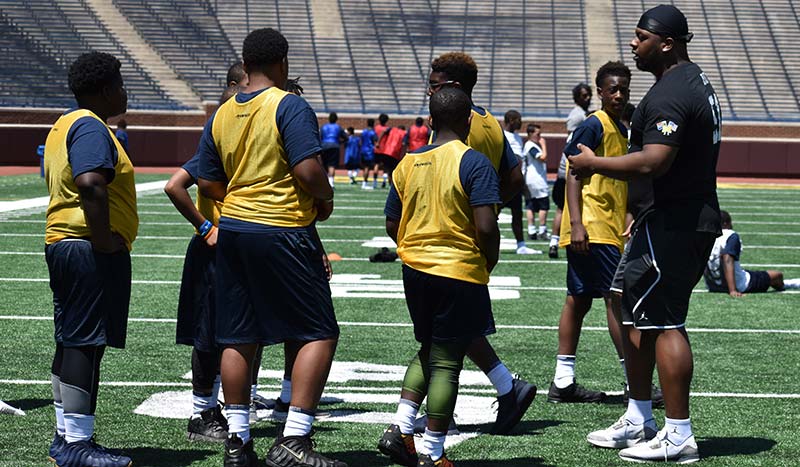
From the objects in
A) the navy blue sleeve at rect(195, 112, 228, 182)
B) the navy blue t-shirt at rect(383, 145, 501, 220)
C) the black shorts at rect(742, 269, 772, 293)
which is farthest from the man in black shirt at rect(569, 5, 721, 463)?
the black shorts at rect(742, 269, 772, 293)

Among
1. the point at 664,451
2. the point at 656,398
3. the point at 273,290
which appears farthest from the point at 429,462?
the point at 656,398

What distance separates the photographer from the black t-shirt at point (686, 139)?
5258mm

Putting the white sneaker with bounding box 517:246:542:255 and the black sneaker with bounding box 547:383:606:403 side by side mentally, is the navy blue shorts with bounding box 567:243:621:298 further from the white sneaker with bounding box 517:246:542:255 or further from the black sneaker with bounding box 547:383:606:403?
the white sneaker with bounding box 517:246:542:255

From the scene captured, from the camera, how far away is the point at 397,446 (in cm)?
517

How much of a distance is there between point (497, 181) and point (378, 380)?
2601mm

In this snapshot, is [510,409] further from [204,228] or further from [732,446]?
[204,228]

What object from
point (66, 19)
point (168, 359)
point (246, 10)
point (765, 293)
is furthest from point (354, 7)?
point (168, 359)

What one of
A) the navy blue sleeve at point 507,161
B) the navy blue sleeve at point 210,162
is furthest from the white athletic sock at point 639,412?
the navy blue sleeve at point 210,162

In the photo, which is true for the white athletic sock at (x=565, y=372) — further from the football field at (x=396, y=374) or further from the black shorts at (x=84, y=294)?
the black shorts at (x=84, y=294)

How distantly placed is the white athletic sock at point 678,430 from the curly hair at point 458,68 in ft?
5.91

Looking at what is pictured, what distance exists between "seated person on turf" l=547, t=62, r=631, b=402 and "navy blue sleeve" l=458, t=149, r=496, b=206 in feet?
5.82

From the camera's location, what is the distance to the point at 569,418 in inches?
252

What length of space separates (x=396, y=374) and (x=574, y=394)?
1.26 m

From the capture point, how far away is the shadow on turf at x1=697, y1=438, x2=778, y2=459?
555cm
